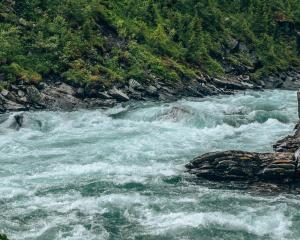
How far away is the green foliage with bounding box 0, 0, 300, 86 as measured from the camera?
5091 centimetres

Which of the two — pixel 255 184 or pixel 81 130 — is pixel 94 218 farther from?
pixel 81 130

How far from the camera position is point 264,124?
4322cm

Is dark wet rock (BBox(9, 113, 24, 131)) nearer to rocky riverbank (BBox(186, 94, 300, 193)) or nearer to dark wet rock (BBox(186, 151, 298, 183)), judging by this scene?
rocky riverbank (BBox(186, 94, 300, 193))

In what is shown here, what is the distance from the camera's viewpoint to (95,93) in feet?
161

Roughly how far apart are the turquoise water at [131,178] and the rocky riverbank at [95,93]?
1.96 metres

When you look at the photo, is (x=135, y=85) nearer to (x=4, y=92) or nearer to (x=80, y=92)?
(x=80, y=92)

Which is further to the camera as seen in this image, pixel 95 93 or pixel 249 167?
pixel 95 93

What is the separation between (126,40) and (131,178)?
3452 cm

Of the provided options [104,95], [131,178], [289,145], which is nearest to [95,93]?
[104,95]

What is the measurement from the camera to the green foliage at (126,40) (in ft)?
167

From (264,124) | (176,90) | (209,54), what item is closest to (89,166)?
(264,124)

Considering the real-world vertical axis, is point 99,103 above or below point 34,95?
below

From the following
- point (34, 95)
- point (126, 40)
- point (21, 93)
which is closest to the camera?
point (21, 93)

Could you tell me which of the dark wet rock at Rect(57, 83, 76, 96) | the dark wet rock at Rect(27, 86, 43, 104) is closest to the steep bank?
the dark wet rock at Rect(27, 86, 43, 104)
